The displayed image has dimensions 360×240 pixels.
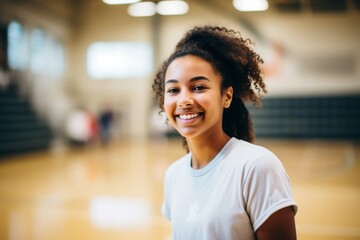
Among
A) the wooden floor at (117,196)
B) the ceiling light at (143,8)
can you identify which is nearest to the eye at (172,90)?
the wooden floor at (117,196)

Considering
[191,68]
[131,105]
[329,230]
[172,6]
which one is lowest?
[329,230]

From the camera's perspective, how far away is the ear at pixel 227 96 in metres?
1.39

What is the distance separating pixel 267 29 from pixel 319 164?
7409 mm

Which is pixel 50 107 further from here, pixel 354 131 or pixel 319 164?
pixel 354 131

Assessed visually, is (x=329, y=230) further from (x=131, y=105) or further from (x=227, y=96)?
(x=131, y=105)

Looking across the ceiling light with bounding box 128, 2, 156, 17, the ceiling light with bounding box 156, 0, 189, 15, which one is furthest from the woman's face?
the ceiling light with bounding box 128, 2, 156, 17

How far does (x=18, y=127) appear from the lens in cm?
1091

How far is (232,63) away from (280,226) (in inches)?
22.9

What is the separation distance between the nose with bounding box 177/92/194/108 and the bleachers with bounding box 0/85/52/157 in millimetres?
9360

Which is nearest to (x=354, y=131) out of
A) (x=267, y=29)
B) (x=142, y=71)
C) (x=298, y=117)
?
(x=298, y=117)

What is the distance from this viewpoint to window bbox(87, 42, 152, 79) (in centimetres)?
1577

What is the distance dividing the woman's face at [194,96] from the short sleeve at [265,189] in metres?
0.25

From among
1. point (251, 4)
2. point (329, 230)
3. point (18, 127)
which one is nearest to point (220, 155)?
point (329, 230)

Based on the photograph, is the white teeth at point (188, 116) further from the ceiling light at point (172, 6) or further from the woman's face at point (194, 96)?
the ceiling light at point (172, 6)
